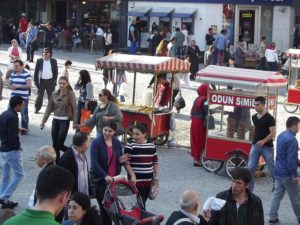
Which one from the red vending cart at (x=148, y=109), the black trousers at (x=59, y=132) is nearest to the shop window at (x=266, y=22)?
the red vending cart at (x=148, y=109)

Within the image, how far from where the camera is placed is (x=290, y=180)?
1035 cm

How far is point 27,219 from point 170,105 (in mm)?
12335

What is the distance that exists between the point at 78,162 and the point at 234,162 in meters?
5.28

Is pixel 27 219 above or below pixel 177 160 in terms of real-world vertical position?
above

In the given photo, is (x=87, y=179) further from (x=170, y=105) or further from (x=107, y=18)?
(x=107, y=18)

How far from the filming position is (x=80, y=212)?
6.97 meters

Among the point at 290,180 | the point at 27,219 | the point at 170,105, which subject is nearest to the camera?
the point at 27,219

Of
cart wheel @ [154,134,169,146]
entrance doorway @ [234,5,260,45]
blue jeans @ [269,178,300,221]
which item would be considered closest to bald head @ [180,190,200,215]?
blue jeans @ [269,178,300,221]

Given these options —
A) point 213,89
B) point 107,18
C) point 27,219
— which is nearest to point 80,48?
point 107,18

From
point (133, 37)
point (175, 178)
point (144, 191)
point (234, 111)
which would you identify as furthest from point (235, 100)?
point (133, 37)

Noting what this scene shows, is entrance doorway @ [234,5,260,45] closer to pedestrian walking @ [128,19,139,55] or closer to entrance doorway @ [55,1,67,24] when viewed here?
pedestrian walking @ [128,19,139,55]

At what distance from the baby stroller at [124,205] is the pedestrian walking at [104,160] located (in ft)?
2.06

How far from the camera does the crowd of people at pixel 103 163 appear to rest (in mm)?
6023

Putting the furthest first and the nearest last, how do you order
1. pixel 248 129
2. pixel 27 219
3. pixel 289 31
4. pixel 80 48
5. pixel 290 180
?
pixel 80 48 → pixel 289 31 → pixel 248 129 → pixel 290 180 → pixel 27 219
